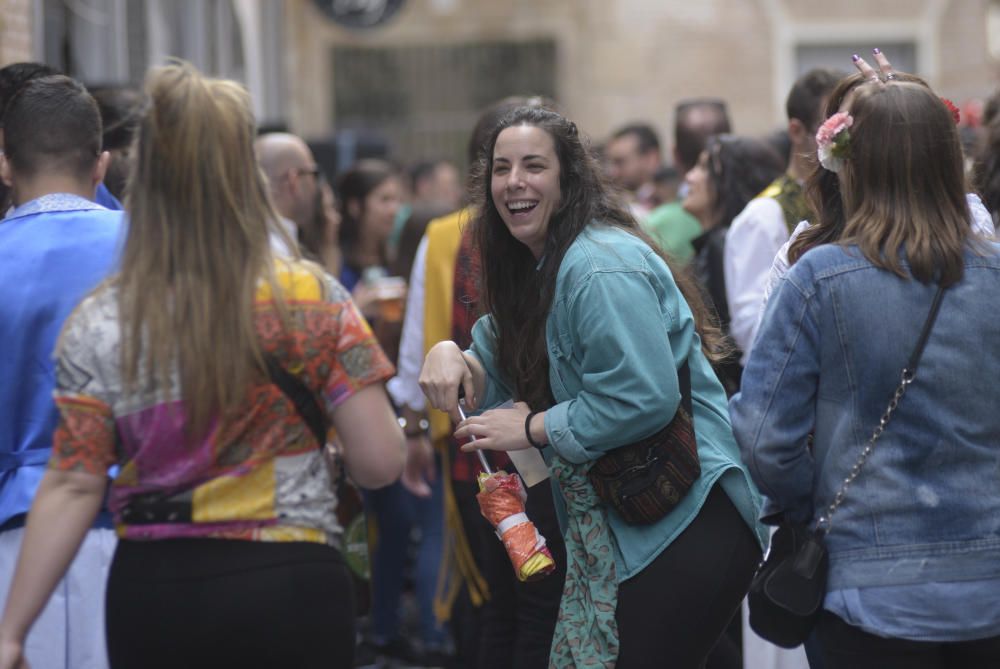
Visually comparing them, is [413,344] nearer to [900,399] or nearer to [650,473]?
[650,473]

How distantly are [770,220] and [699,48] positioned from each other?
550 inches

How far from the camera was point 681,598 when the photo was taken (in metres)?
3.32

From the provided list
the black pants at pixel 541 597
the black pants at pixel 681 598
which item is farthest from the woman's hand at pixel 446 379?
the black pants at pixel 681 598

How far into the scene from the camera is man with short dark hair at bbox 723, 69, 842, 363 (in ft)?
16.4

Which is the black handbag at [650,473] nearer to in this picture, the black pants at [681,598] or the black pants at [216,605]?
the black pants at [681,598]

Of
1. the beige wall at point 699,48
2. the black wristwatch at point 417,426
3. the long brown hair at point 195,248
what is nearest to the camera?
the long brown hair at point 195,248

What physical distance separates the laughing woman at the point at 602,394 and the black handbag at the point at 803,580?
0.37 meters

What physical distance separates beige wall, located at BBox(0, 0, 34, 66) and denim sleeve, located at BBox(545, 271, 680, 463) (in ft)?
14.1

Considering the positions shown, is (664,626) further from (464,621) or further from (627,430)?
(464,621)

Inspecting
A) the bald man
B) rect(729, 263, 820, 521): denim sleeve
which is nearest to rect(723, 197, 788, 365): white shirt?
the bald man

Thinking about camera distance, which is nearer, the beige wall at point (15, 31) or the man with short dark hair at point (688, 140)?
the man with short dark hair at point (688, 140)

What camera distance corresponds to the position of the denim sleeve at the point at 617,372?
10.6 ft

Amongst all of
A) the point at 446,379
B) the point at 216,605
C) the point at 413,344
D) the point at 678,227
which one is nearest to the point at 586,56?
the point at 678,227

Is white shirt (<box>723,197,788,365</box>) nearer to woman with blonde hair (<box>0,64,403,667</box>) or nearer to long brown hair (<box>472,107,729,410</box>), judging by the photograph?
long brown hair (<box>472,107,729,410</box>)
